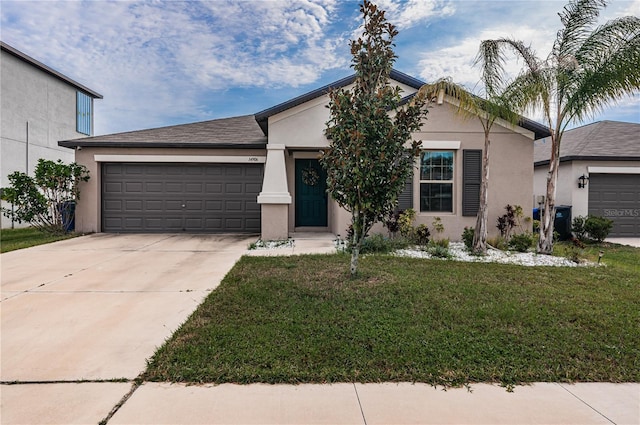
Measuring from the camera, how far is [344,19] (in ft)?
36.3

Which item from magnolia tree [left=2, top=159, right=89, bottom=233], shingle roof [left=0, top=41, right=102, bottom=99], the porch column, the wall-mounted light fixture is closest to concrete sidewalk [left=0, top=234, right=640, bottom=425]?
the porch column

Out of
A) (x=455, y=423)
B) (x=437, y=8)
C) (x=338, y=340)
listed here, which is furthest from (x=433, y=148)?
(x=455, y=423)

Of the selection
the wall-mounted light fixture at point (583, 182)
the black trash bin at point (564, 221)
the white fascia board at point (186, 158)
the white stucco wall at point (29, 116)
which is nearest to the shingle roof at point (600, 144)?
the wall-mounted light fixture at point (583, 182)

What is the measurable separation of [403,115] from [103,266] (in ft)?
20.4

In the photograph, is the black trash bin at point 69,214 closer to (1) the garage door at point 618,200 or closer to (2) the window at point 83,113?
(2) the window at point 83,113

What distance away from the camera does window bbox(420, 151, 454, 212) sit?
9492 millimetres

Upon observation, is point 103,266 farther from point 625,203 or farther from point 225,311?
point 625,203

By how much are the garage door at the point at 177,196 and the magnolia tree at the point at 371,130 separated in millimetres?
6868

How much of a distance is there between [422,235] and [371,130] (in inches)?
186

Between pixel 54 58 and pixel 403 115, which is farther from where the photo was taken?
pixel 54 58

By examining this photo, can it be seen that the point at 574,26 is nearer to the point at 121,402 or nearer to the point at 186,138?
the point at 121,402

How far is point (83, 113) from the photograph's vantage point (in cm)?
1850

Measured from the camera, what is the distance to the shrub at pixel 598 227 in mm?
10328

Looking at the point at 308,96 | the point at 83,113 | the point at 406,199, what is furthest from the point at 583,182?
the point at 83,113
